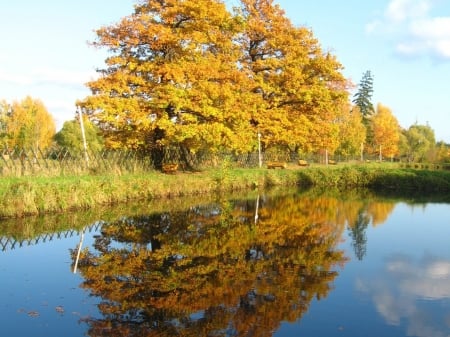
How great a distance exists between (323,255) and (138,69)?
1672cm

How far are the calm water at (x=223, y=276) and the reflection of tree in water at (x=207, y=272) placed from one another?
0.03 m

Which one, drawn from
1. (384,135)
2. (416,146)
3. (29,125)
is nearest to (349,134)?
(384,135)

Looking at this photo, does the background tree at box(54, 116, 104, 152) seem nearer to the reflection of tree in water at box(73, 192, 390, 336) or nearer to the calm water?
the calm water

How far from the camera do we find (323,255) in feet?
39.9

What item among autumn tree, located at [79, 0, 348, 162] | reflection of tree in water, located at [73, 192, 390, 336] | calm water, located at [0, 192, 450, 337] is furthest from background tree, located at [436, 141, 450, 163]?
reflection of tree in water, located at [73, 192, 390, 336]

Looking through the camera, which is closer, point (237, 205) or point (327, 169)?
point (237, 205)

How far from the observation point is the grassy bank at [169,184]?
16.9 metres

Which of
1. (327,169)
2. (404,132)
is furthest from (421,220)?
(404,132)

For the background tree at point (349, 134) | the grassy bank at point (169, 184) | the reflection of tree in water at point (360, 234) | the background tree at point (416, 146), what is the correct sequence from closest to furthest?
1. the reflection of tree in water at point (360, 234)
2. the grassy bank at point (169, 184)
3. the background tree at point (349, 134)
4. the background tree at point (416, 146)

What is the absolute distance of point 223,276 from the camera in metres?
9.99

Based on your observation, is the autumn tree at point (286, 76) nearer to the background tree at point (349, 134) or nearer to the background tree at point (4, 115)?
the background tree at point (349, 134)

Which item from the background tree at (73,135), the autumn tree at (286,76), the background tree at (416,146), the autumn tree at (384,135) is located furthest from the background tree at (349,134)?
the background tree at (73,135)

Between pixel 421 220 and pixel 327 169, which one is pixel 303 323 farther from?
pixel 327 169

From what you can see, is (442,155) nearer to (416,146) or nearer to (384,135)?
Result: (416,146)
